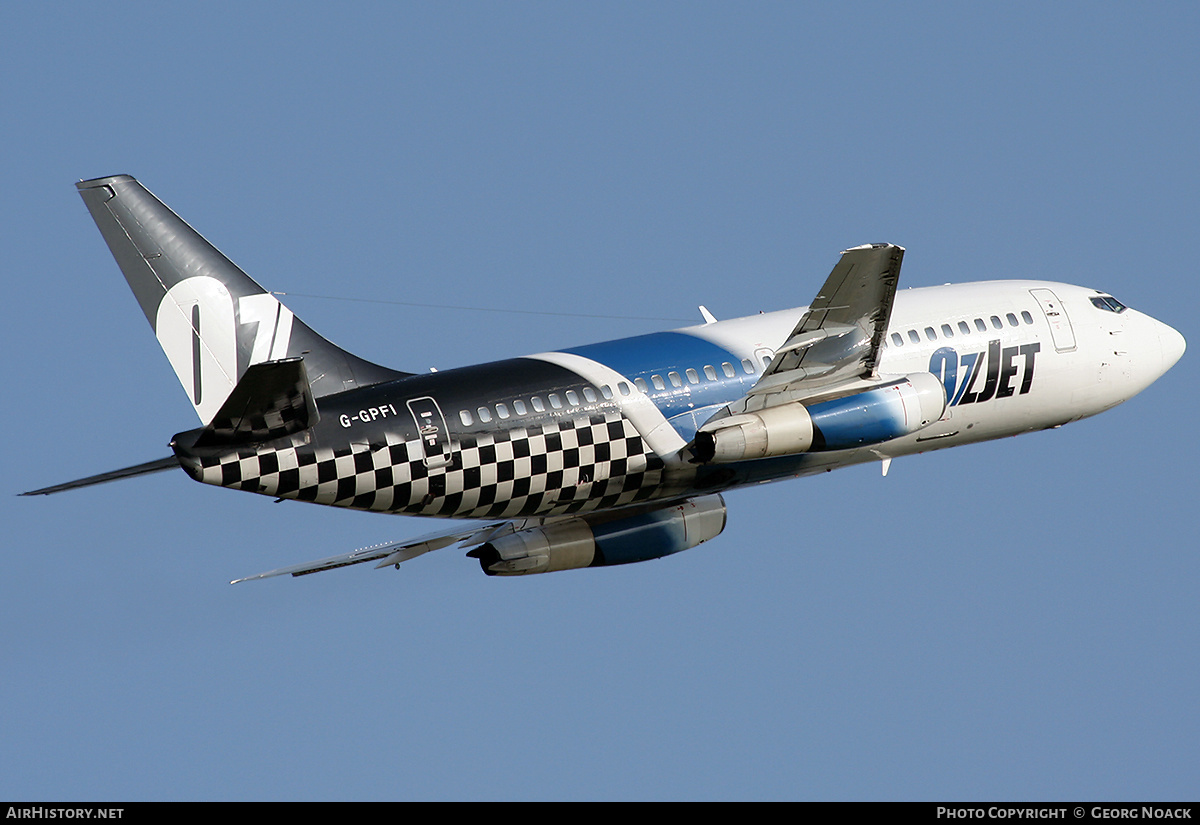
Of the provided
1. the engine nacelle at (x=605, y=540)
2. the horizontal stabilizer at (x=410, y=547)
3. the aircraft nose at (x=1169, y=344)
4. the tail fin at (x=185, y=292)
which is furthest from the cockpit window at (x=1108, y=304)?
the tail fin at (x=185, y=292)

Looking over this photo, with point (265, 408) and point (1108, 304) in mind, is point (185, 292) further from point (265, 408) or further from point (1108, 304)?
point (1108, 304)

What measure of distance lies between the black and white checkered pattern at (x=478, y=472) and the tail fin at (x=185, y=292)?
208 centimetres

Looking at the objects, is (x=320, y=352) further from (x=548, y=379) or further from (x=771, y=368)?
(x=771, y=368)

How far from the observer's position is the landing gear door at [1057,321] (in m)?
39.6

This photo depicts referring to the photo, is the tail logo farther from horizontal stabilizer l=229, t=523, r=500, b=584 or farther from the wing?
the wing

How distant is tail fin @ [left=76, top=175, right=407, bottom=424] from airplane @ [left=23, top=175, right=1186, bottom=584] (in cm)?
4

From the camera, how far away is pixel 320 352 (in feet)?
113

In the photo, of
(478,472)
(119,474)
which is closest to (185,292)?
(119,474)

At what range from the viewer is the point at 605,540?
37562 millimetres

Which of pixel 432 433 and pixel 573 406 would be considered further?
pixel 573 406

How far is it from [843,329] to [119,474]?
47.5 feet

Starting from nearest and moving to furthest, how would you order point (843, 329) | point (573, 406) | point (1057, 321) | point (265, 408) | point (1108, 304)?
point (265, 408), point (573, 406), point (843, 329), point (1057, 321), point (1108, 304)

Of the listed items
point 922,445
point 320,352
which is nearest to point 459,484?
point 320,352

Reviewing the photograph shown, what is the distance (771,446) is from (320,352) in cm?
923
